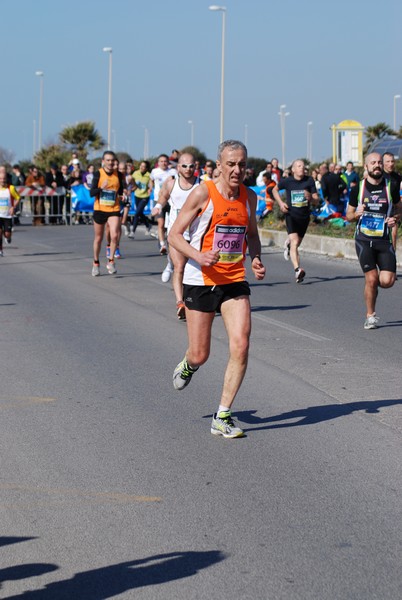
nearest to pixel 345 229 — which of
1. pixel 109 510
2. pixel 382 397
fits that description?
pixel 382 397

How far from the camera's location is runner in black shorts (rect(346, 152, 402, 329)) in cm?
1239

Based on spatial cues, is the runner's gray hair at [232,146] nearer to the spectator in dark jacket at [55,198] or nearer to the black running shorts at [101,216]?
the black running shorts at [101,216]

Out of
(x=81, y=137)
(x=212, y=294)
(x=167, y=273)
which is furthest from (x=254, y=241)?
(x=81, y=137)

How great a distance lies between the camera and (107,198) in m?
18.2

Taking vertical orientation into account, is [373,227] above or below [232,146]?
below

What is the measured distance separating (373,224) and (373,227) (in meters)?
0.03

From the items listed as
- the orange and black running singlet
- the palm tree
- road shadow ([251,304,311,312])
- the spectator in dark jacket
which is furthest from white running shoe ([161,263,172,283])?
the palm tree

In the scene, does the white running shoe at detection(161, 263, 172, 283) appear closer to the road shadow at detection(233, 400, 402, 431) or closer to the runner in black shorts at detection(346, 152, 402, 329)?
the runner in black shorts at detection(346, 152, 402, 329)

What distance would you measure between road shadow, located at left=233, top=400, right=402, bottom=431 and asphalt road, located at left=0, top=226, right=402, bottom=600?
0.07 feet

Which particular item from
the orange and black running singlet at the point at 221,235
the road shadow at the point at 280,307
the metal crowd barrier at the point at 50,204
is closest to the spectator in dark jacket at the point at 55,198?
the metal crowd barrier at the point at 50,204

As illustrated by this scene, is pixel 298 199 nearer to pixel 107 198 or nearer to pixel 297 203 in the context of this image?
pixel 297 203

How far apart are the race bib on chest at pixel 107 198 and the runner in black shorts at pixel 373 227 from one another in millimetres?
6452

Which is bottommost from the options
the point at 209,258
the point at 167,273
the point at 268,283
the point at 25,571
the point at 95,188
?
the point at 25,571

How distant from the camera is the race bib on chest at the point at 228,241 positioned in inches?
286
